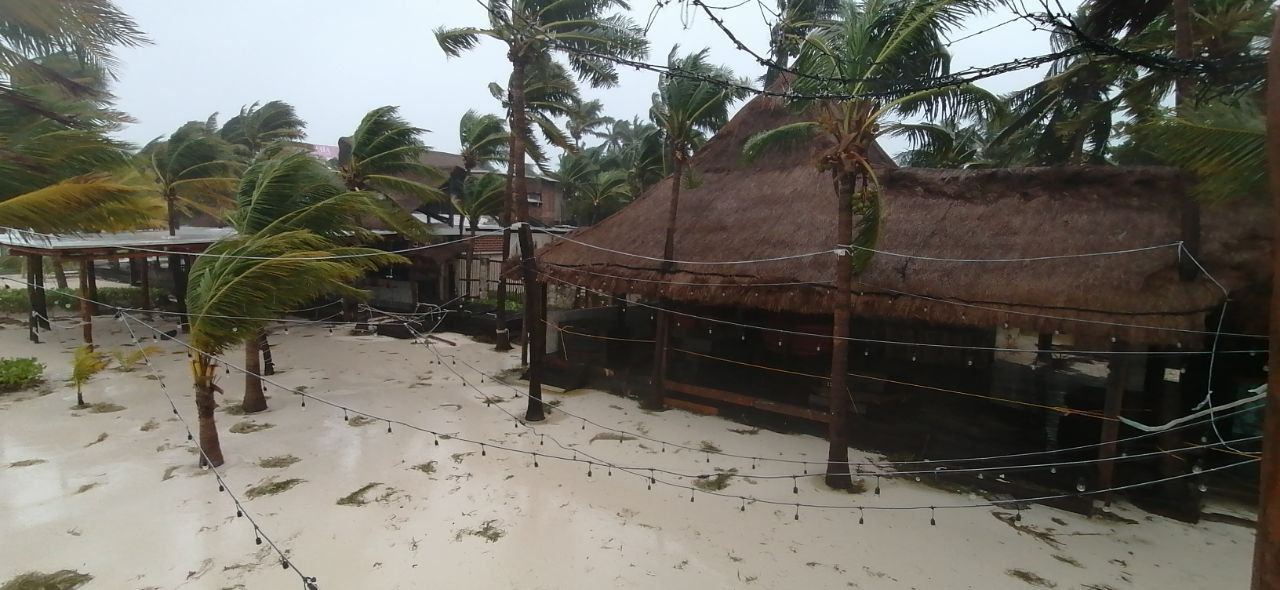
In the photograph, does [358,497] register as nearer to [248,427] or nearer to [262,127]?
[248,427]

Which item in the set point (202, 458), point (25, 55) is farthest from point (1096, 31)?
point (202, 458)

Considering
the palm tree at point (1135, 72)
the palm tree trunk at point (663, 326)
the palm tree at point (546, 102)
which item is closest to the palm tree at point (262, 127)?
the palm tree at point (546, 102)

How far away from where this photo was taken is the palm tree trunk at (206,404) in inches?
270

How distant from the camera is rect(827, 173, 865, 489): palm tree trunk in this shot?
6.52m

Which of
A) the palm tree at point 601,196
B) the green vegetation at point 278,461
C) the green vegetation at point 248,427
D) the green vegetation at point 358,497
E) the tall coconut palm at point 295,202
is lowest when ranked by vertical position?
the green vegetation at point 358,497

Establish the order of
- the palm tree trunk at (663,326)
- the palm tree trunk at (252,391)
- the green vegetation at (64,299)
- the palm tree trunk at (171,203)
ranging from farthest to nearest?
the green vegetation at (64,299)
the palm tree trunk at (171,203)
the palm tree trunk at (663,326)
the palm tree trunk at (252,391)

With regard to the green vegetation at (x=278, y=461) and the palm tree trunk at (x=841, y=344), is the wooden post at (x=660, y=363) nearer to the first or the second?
the palm tree trunk at (x=841, y=344)

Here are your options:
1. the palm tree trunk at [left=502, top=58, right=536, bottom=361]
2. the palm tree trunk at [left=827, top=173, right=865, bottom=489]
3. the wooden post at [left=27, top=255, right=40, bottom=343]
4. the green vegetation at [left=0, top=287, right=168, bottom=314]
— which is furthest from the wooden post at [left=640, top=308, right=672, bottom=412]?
the green vegetation at [left=0, top=287, right=168, bottom=314]

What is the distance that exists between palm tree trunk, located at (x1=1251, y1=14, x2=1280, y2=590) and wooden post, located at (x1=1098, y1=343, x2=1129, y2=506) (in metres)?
4.67

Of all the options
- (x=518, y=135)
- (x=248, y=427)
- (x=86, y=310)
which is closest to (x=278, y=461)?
(x=248, y=427)

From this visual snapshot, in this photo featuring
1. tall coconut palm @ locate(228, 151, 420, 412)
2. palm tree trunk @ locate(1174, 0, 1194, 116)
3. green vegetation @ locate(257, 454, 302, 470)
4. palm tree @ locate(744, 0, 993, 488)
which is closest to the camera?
palm tree @ locate(744, 0, 993, 488)

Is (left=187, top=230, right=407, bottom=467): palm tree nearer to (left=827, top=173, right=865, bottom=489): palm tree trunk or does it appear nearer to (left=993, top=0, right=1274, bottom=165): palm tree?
→ (left=827, top=173, right=865, bottom=489): palm tree trunk

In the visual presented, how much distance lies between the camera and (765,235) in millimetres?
9336

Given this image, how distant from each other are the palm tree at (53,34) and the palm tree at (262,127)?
1609 centimetres
